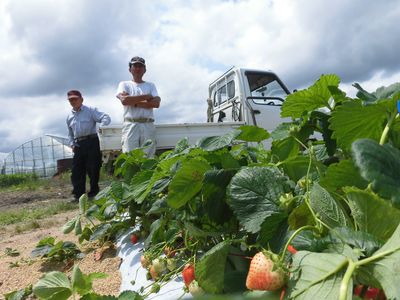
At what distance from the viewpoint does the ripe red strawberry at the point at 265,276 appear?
54cm

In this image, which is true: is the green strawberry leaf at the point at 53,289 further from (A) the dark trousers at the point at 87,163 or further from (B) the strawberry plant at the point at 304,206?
(A) the dark trousers at the point at 87,163

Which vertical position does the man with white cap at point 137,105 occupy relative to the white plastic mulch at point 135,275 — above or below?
above

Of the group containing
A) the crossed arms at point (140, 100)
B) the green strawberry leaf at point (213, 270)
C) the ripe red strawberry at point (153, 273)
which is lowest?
the ripe red strawberry at point (153, 273)

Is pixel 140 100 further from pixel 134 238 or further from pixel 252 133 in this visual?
pixel 252 133

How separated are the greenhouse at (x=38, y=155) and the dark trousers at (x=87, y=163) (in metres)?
16.2

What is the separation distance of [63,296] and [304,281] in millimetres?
763

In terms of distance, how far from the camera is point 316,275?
1.70 feet

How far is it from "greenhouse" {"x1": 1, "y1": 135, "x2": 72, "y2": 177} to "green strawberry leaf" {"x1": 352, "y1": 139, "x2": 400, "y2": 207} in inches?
838

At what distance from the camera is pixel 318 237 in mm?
617

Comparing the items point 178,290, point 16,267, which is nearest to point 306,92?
Result: point 178,290

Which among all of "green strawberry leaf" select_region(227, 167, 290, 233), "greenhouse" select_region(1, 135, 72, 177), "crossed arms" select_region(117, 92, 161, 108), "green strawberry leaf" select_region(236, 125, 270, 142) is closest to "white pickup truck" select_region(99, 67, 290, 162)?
"crossed arms" select_region(117, 92, 161, 108)

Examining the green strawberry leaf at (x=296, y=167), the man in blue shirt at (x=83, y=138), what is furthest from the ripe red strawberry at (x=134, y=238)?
the man in blue shirt at (x=83, y=138)

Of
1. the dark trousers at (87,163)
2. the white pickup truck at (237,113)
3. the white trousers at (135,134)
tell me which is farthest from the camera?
the white pickup truck at (237,113)

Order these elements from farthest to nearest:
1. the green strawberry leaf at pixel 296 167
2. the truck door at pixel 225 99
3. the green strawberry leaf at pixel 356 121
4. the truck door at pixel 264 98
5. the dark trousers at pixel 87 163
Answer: the truck door at pixel 225 99 → the truck door at pixel 264 98 → the dark trousers at pixel 87 163 → the green strawberry leaf at pixel 296 167 → the green strawberry leaf at pixel 356 121
